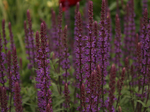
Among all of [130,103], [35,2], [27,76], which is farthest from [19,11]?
[130,103]

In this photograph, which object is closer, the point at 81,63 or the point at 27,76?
the point at 81,63

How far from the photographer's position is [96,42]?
3199 mm

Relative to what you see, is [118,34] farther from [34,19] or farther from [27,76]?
[34,19]

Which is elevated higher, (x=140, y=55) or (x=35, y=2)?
(x=35, y=2)

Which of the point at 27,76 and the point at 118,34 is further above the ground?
the point at 118,34

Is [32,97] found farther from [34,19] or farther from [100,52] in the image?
[34,19]

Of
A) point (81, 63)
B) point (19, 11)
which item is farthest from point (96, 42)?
point (19, 11)

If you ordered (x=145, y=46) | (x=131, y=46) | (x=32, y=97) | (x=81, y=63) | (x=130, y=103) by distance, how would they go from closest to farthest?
1. (x=81, y=63)
2. (x=145, y=46)
3. (x=32, y=97)
4. (x=130, y=103)
5. (x=131, y=46)

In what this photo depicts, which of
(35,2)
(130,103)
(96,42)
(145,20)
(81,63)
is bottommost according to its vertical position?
(130,103)

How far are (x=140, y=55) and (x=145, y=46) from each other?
14 cm

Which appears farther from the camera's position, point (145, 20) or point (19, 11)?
point (19, 11)

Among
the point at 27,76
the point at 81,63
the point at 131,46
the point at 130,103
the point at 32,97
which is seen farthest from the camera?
the point at 27,76

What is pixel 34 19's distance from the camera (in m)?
8.91

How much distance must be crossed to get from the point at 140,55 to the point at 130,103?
118 cm
